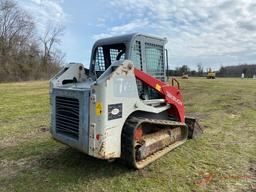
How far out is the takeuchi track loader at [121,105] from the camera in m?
4.15

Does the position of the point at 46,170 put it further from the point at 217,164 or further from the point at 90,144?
the point at 217,164

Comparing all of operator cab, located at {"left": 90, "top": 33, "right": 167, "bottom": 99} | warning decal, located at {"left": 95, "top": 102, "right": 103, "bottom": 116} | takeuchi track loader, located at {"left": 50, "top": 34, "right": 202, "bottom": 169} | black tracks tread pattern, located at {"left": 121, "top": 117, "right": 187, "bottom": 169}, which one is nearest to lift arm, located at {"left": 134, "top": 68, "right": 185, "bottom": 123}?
takeuchi track loader, located at {"left": 50, "top": 34, "right": 202, "bottom": 169}

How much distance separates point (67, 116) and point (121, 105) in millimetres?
941

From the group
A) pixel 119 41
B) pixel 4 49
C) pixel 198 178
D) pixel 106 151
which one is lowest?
pixel 198 178

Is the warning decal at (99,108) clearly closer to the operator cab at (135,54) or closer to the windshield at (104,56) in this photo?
the operator cab at (135,54)

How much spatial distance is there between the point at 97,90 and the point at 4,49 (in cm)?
4904

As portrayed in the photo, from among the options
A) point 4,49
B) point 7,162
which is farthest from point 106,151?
point 4,49

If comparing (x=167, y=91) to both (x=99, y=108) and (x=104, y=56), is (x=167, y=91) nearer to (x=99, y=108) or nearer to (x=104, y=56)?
(x=104, y=56)

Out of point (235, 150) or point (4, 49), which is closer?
point (235, 150)

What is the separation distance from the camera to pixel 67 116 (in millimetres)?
4703

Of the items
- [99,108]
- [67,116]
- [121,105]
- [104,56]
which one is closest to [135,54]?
[104,56]

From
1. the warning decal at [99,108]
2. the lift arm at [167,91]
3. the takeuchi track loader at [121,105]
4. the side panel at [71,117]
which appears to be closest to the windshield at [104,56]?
the takeuchi track loader at [121,105]

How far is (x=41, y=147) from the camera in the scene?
6059 millimetres

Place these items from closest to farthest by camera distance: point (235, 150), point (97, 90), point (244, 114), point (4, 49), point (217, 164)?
point (97, 90) < point (217, 164) < point (235, 150) < point (244, 114) < point (4, 49)
